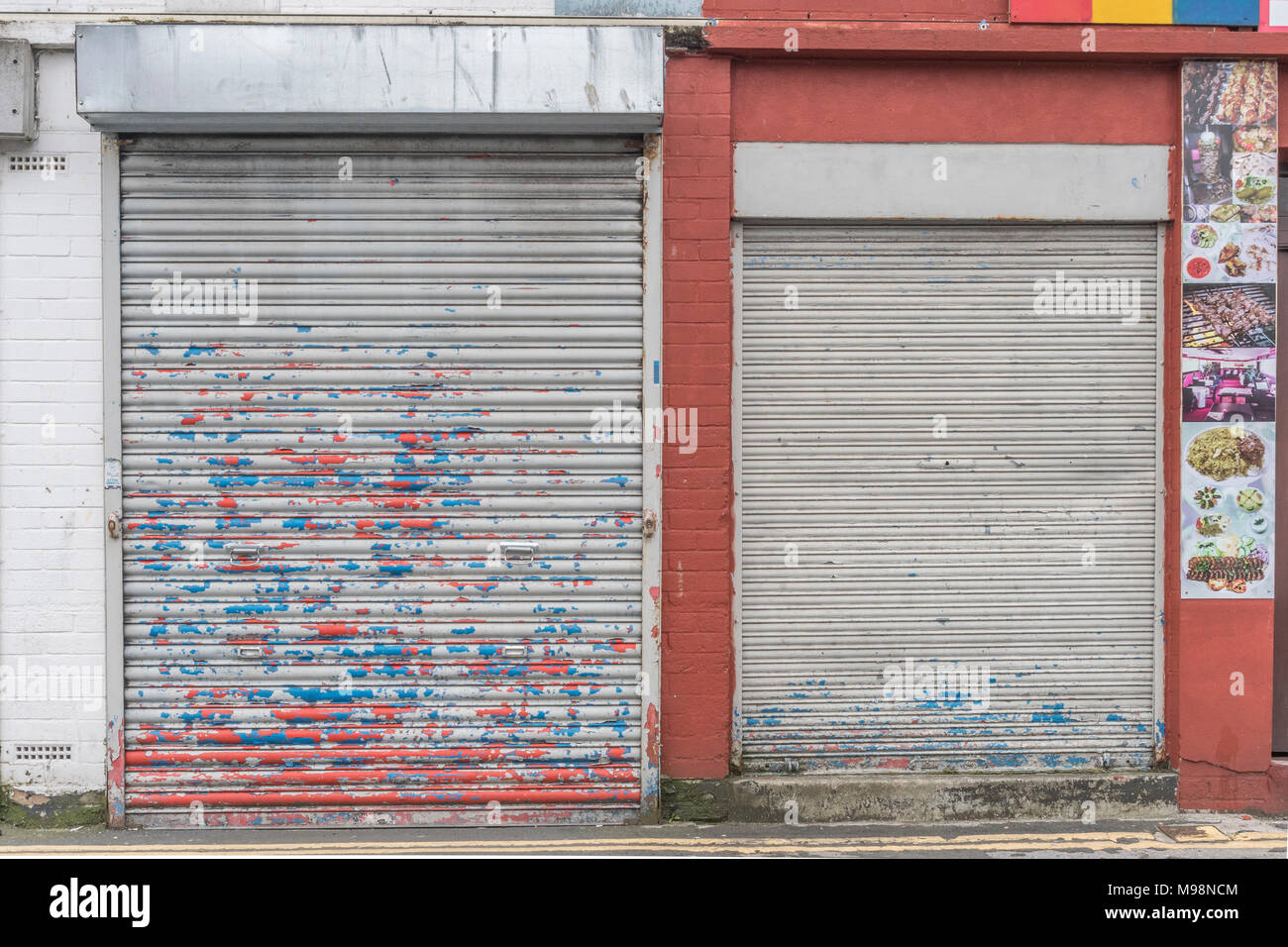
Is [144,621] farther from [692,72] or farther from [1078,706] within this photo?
[1078,706]

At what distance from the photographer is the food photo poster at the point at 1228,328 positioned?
687 cm

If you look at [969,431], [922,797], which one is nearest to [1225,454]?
[969,431]

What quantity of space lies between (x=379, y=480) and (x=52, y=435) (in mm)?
1978

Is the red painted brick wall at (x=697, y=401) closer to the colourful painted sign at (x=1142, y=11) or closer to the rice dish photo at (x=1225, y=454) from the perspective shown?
the colourful painted sign at (x=1142, y=11)

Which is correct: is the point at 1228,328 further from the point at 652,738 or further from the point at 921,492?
the point at 652,738

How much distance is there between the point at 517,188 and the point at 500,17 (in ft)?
3.37

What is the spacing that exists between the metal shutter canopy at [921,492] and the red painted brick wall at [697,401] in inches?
10.0

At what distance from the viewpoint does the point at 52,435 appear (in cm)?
666

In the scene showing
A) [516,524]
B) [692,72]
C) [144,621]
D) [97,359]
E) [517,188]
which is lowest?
[144,621]

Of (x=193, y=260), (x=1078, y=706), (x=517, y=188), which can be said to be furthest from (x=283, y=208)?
(x=1078, y=706)

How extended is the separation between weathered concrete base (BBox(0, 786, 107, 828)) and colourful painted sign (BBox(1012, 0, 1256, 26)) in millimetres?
7378

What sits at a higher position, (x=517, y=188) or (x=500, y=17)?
(x=500, y=17)

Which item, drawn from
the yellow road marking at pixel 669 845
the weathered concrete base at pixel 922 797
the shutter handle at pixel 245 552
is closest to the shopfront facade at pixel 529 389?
the shutter handle at pixel 245 552

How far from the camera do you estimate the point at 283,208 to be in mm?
6684
